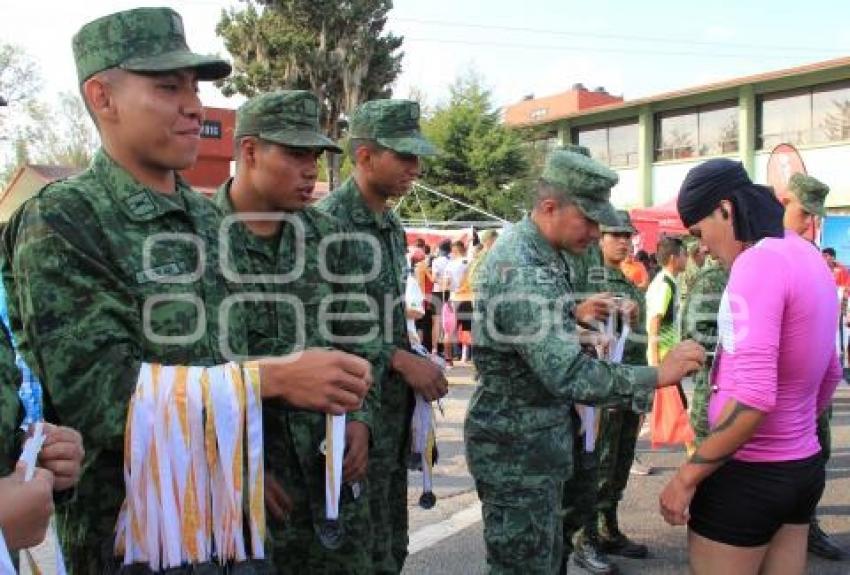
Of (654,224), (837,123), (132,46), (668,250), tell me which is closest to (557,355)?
(132,46)

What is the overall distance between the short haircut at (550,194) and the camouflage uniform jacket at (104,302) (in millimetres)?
1437

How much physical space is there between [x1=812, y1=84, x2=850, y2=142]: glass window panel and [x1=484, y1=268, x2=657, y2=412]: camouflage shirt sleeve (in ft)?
85.0

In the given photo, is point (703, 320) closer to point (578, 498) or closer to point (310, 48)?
point (578, 498)

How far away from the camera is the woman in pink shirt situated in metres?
2.41

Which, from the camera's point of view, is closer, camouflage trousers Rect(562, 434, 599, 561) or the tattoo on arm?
the tattoo on arm

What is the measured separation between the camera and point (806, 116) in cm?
2612

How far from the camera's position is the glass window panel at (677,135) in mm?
29688

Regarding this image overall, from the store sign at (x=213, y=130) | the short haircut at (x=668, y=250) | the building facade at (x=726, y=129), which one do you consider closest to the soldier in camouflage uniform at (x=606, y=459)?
the short haircut at (x=668, y=250)

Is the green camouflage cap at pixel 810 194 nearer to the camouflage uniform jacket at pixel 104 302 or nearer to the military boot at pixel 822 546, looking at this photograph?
the military boot at pixel 822 546

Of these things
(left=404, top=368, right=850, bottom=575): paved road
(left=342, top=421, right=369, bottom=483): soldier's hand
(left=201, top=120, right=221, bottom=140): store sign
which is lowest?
(left=404, top=368, right=850, bottom=575): paved road

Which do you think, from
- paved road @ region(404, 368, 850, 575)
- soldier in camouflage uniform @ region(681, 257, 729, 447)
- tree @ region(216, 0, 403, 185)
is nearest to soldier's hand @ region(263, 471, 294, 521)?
paved road @ region(404, 368, 850, 575)

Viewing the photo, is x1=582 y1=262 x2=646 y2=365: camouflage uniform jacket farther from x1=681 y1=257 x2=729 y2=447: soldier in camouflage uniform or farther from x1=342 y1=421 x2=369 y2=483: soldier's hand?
x1=342 y1=421 x2=369 y2=483: soldier's hand

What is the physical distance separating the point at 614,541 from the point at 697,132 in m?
27.3

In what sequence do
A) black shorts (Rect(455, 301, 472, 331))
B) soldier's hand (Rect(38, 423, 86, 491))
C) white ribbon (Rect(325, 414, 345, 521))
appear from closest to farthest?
soldier's hand (Rect(38, 423, 86, 491)) → white ribbon (Rect(325, 414, 345, 521)) → black shorts (Rect(455, 301, 472, 331))
